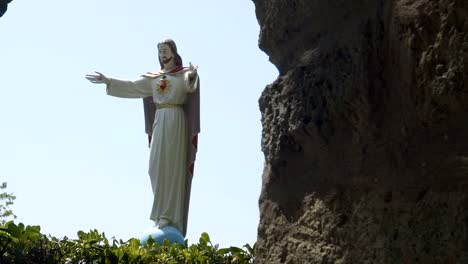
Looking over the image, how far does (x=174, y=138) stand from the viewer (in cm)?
1002

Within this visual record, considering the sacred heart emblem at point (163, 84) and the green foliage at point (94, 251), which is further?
the sacred heart emblem at point (163, 84)

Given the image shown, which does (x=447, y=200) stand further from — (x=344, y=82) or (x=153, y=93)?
(x=153, y=93)

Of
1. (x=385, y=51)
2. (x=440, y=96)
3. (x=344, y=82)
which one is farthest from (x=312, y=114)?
(x=440, y=96)

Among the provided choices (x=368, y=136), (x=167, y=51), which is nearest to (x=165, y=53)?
(x=167, y=51)

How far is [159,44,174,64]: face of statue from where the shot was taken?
1043cm

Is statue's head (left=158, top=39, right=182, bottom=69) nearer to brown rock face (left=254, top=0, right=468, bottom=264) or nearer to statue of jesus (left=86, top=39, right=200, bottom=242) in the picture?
statue of jesus (left=86, top=39, right=200, bottom=242)

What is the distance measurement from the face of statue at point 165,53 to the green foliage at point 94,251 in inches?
218

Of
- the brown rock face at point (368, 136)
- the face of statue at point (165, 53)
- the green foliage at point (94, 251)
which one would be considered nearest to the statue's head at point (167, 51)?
the face of statue at point (165, 53)

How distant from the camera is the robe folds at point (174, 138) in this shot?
9.91 meters

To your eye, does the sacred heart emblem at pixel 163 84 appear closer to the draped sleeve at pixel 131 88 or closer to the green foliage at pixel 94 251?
the draped sleeve at pixel 131 88

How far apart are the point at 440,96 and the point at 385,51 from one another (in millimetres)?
232

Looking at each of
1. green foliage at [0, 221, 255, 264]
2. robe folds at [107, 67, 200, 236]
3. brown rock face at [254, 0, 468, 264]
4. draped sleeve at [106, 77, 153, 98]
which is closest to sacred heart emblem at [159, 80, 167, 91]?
robe folds at [107, 67, 200, 236]

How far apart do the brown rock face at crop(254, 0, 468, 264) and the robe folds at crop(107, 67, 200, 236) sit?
25.7 ft

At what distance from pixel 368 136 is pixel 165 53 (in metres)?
8.85
